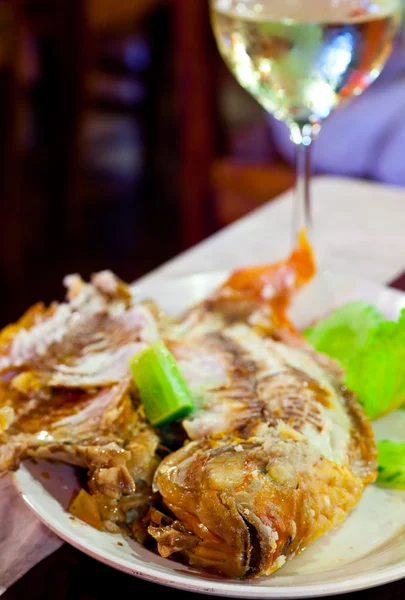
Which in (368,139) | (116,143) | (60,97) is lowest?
(116,143)

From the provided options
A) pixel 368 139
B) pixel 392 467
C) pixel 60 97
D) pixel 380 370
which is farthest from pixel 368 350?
pixel 60 97

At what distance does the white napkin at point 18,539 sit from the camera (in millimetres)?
812

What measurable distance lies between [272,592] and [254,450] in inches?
5.7

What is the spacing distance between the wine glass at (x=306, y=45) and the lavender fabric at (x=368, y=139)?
1350 mm

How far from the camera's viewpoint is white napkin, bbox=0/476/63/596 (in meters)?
0.81

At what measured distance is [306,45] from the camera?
123cm

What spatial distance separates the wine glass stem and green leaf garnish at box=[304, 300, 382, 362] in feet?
0.85

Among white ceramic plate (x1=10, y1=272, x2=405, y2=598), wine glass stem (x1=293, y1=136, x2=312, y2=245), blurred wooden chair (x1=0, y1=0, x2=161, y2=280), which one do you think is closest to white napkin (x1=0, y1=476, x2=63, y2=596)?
white ceramic plate (x1=10, y1=272, x2=405, y2=598)

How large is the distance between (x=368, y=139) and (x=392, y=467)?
2.06 metres

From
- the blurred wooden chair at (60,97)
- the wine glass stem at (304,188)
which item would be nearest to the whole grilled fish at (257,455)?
the wine glass stem at (304,188)

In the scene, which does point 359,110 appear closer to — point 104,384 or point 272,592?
point 104,384

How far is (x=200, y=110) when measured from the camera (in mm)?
3150

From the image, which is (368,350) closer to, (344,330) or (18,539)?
(344,330)

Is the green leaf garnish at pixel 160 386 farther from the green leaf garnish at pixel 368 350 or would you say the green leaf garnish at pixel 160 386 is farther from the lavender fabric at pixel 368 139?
the lavender fabric at pixel 368 139
